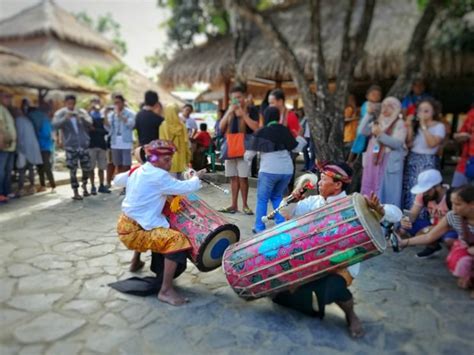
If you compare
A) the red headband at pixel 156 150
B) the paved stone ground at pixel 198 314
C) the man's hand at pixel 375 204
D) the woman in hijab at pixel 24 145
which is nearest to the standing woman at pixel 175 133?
the paved stone ground at pixel 198 314

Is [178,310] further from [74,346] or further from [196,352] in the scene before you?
[74,346]

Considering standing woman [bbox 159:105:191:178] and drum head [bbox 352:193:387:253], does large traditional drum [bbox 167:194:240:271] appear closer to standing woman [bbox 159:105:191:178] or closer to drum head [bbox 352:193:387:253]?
drum head [bbox 352:193:387:253]

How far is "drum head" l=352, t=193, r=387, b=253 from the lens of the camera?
7.97ft

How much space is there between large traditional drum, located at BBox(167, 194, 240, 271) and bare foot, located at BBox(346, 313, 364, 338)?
1.04m

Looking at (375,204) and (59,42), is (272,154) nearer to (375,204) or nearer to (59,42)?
(375,204)

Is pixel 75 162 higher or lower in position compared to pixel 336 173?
lower

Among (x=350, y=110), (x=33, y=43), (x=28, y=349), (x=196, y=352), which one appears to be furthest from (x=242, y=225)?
(x=33, y=43)

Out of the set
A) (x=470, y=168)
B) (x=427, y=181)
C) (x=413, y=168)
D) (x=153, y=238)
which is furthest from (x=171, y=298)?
(x=470, y=168)

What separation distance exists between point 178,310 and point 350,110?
226 inches

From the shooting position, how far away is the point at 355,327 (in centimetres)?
267

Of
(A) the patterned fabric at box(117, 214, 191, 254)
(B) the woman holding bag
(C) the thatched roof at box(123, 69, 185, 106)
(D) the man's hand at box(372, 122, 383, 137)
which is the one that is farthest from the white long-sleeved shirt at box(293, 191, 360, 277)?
(C) the thatched roof at box(123, 69, 185, 106)

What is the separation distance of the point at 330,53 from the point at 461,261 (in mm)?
6148

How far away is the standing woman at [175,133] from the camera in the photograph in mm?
5398

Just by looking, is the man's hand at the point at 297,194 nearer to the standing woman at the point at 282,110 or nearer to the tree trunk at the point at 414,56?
the standing woman at the point at 282,110
